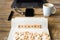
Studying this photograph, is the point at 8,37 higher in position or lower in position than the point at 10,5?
lower

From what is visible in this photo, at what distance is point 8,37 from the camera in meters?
0.99

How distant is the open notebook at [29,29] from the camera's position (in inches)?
38.2

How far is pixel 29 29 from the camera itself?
106 cm

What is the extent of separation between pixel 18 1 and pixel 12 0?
146mm

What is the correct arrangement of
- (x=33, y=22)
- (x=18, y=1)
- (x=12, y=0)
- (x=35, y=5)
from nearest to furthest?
(x=33, y=22), (x=35, y=5), (x=18, y=1), (x=12, y=0)

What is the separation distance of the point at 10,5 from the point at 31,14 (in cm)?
37

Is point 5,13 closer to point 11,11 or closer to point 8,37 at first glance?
point 11,11

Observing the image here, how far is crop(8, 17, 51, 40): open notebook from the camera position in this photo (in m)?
0.97

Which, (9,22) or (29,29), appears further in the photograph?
(9,22)

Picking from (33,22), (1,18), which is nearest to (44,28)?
(33,22)

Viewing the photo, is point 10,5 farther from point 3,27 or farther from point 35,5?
point 3,27

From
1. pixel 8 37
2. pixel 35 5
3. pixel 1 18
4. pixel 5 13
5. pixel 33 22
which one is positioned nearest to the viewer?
pixel 8 37

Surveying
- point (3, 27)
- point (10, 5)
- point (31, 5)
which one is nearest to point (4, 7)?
point (10, 5)

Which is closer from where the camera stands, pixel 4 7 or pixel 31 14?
pixel 31 14
